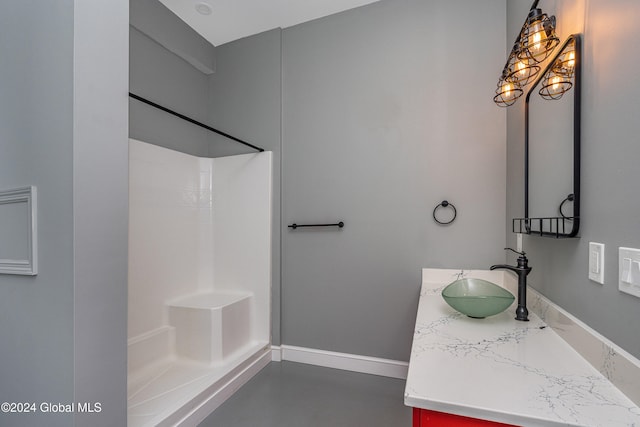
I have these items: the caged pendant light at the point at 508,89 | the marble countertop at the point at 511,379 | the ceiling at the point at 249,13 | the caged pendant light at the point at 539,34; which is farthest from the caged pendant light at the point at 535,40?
the ceiling at the point at 249,13

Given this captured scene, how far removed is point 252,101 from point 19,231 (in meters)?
1.90

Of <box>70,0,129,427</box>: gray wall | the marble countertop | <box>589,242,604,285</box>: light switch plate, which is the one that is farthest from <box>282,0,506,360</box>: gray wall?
<box>70,0,129,427</box>: gray wall

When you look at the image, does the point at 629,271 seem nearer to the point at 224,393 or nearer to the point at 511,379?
the point at 511,379

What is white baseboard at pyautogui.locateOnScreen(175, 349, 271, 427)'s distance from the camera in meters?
1.69

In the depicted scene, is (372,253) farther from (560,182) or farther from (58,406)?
(58,406)

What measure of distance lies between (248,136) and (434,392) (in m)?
2.39

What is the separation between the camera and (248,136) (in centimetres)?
265

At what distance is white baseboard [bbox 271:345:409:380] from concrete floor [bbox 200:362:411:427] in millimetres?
46

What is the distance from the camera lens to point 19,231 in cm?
115

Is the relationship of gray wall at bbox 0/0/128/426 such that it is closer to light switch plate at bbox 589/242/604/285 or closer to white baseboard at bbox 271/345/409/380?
white baseboard at bbox 271/345/409/380

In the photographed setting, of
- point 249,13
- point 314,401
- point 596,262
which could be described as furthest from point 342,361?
point 249,13

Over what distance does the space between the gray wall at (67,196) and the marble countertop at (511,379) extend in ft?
3.67

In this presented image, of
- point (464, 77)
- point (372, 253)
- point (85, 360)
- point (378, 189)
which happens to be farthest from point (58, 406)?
point (464, 77)

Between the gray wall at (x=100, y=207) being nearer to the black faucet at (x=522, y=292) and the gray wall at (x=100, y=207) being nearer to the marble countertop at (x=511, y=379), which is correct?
the marble countertop at (x=511, y=379)
